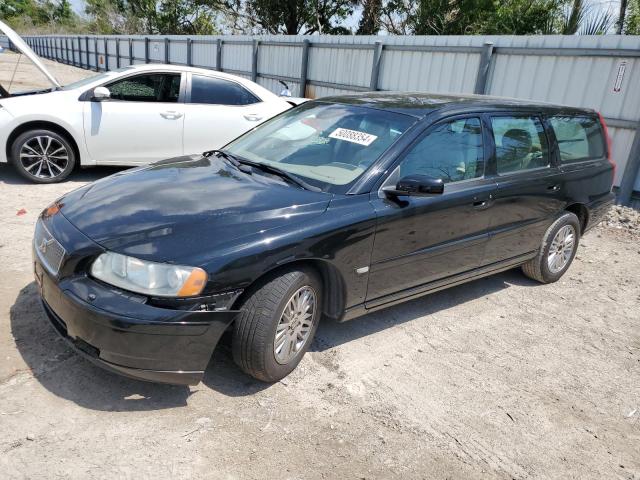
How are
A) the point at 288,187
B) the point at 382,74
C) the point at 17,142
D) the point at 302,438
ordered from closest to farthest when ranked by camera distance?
1. the point at 302,438
2. the point at 288,187
3. the point at 17,142
4. the point at 382,74

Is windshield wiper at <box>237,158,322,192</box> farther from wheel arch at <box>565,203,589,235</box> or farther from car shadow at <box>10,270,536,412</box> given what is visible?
wheel arch at <box>565,203,589,235</box>

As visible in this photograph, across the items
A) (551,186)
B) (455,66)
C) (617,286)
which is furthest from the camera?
(455,66)

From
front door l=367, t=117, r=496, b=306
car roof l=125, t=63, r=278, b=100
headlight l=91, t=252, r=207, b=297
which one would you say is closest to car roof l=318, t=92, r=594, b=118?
front door l=367, t=117, r=496, b=306

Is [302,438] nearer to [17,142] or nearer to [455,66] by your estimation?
[17,142]

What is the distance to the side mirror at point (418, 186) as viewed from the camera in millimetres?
3223

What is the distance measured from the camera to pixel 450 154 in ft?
12.5

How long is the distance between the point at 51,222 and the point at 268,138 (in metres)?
1.68

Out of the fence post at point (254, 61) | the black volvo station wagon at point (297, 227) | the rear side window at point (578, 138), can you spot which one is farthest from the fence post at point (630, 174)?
the fence post at point (254, 61)

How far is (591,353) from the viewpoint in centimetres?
392

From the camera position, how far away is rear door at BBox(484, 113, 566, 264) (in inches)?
163

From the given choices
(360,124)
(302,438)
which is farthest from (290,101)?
(302,438)

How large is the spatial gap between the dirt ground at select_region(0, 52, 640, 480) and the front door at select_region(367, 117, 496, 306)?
1.66 feet

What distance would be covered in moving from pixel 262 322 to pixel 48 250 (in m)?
1.26

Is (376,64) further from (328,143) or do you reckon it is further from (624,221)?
(328,143)
